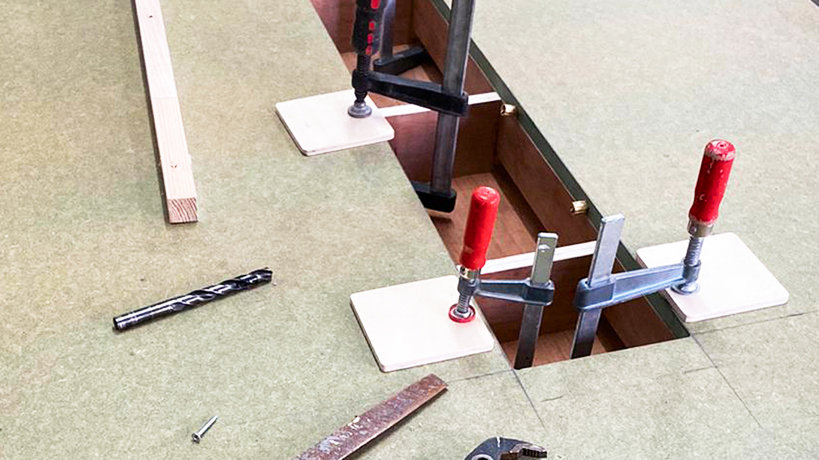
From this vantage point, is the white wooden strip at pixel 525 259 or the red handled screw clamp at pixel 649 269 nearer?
the red handled screw clamp at pixel 649 269

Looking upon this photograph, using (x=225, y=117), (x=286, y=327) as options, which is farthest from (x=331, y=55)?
(x=286, y=327)

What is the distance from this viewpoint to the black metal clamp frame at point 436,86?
5.49 ft

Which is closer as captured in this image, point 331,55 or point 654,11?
point 331,55

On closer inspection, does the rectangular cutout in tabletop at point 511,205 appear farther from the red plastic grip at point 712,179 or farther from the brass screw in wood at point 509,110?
the red plastic grip at point 712,179

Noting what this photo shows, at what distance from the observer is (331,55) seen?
2.03 meters

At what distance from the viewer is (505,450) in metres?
1.26

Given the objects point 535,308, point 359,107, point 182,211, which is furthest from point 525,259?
point 182,211

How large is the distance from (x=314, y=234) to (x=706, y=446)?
2.22 ft

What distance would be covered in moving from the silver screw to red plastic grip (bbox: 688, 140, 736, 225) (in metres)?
0.72

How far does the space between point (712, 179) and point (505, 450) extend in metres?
0.47

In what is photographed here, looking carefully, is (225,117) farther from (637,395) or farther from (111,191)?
(637,395)

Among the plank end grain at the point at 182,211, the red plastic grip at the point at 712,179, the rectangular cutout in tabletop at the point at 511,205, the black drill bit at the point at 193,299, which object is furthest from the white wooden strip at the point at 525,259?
the plank end grain at the point at 182,211

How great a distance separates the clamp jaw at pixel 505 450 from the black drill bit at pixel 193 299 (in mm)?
446

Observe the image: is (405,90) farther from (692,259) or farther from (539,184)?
(692,259)
